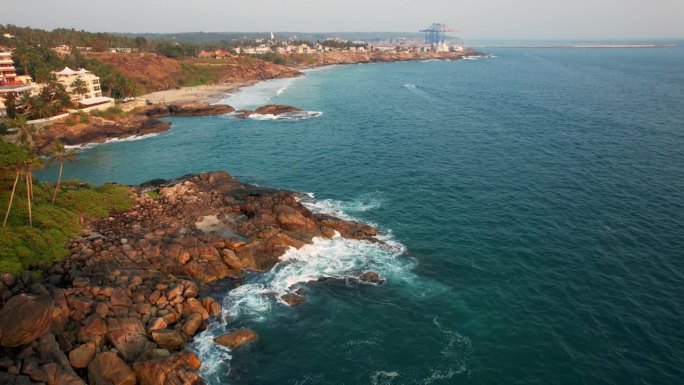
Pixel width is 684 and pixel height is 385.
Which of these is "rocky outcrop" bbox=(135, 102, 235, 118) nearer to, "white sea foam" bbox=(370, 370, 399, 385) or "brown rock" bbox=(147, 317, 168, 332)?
"brown rock" bbox=(147, 317, 168, 332)

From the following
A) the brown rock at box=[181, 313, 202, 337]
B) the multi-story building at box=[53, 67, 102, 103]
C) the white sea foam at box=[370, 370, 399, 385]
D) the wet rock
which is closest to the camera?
the white sea foam at box=[370, 370, 399, 385]

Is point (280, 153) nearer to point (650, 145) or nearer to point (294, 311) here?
point (294, 311)

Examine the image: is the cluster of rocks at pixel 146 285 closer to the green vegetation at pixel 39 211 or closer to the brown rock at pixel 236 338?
the brown rock at pixel 236 338

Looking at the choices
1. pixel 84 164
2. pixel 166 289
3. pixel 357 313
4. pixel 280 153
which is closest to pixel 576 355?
pixel 357 313

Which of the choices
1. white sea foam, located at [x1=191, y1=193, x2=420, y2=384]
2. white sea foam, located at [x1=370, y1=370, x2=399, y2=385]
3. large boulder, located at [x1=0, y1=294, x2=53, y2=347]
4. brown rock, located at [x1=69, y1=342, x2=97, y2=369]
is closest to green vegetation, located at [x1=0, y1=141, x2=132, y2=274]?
large boulder, located at [x1=0, y1=294, x2=53, y2=347]

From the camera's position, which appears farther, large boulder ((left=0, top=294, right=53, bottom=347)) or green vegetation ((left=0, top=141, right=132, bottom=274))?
green vegetation ((left=0, top=141, right=132, bottom=274))
